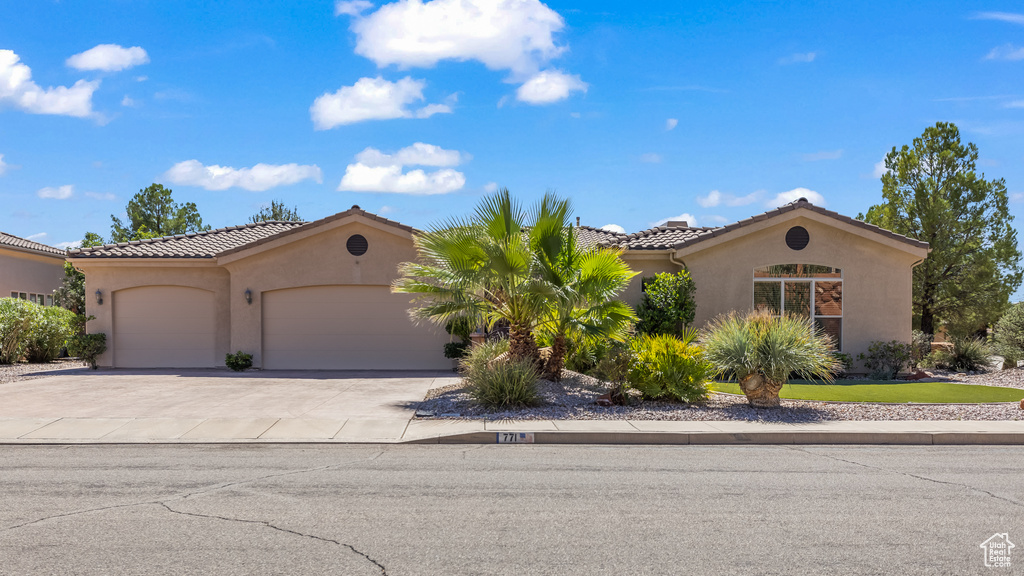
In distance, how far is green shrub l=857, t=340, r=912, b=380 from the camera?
1769cm

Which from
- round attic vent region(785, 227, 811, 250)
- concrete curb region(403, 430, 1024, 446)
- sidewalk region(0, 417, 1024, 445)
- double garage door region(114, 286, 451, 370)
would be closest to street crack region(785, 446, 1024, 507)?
concrete curb region(403, 430, 1024, 446)

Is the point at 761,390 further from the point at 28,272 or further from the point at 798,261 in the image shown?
the point at 28,272

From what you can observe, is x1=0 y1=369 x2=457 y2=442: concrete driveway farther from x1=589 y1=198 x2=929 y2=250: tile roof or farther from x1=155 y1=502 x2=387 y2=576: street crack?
x1=589 y1=198 x2=929 y2=250: tile roof

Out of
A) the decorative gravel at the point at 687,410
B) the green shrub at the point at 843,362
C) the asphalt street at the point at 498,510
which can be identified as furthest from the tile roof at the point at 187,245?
the green shrub at the point at 843,362

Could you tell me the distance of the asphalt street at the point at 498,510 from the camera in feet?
16.0

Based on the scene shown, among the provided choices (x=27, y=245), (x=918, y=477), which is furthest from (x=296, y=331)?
(x=27, y=245)

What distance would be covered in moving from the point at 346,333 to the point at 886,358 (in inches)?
547

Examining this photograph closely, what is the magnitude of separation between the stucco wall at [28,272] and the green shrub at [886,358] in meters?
28.4

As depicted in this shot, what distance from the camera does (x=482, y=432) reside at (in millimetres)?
9727

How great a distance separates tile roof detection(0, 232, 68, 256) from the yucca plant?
25.2 metres

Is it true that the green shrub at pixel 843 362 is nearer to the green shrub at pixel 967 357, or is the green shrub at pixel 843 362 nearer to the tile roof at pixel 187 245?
the green shrub at pixel 967 357

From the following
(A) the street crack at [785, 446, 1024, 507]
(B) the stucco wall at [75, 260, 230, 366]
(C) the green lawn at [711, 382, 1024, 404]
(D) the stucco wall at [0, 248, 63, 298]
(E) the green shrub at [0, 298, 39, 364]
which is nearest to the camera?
(A) the street crack at [785, 446, 1024, 507]

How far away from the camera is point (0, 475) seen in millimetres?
7363

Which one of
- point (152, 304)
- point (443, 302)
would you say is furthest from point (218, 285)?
point (443, 302)
